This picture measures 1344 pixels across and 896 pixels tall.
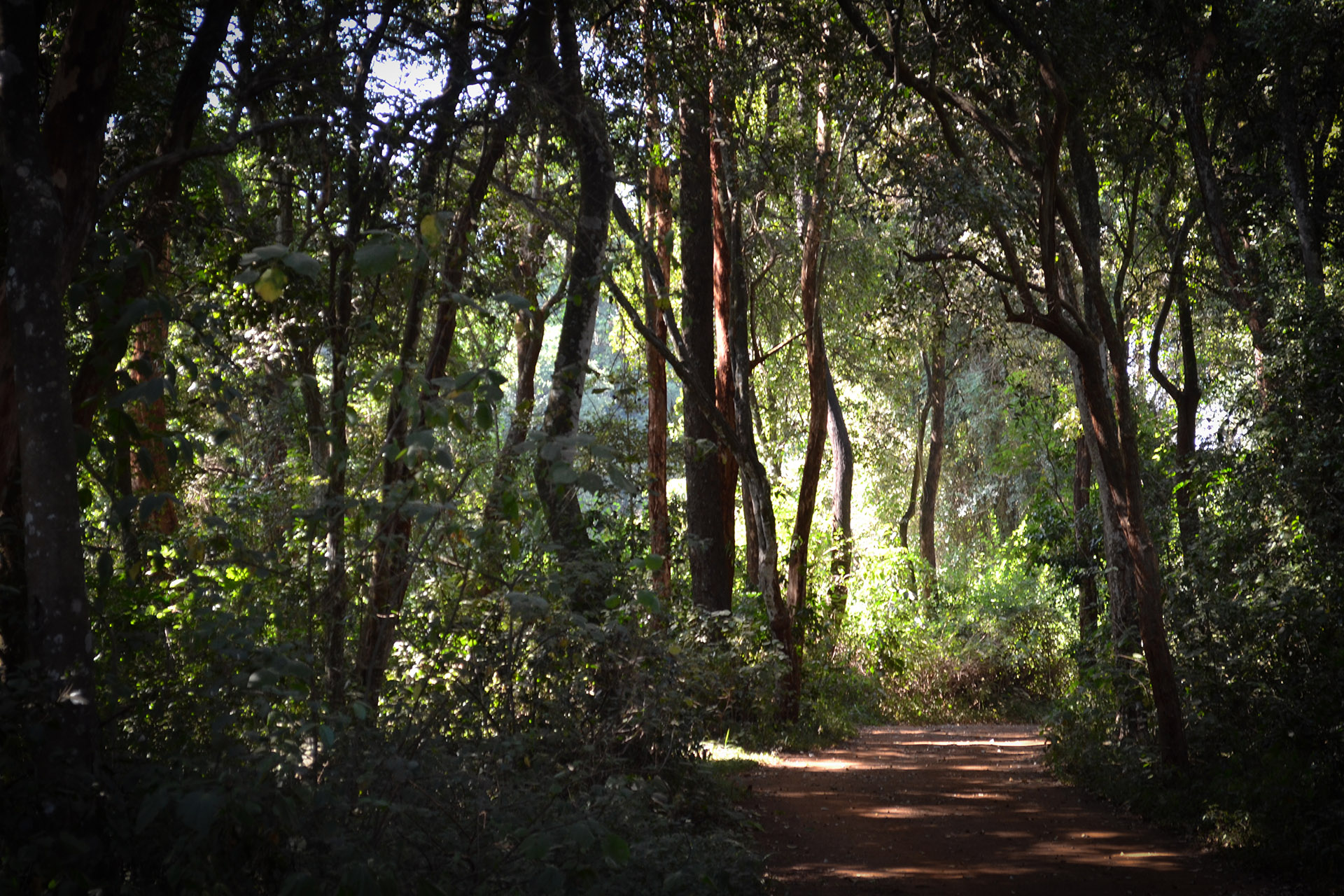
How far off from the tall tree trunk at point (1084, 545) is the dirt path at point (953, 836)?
7.60ft

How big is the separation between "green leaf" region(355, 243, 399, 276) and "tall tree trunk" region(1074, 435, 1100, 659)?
9982mm

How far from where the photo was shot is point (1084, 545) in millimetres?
13281

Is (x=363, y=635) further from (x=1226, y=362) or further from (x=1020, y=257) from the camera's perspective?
(x=1226, y=362)

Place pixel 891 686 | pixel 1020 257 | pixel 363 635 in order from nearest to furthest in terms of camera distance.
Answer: pixel 363 635 < pixel 1020 257 < pixel 891 686

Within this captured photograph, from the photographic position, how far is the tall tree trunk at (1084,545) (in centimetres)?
1329

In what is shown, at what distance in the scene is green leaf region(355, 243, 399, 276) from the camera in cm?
309

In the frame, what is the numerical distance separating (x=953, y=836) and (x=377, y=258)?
23.1 feet

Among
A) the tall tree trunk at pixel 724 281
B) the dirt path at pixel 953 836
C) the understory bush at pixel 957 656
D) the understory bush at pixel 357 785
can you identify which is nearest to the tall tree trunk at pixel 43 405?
the understory bush at pixel 357 785

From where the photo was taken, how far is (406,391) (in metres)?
3.32

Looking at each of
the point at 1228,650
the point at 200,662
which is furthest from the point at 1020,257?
the point at 200,662

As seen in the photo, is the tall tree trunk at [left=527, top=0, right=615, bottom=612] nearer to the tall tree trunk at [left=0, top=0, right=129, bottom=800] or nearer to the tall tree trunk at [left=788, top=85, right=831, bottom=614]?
the tall tree trunk at [left=0, top=0, right=129, bottom=800]

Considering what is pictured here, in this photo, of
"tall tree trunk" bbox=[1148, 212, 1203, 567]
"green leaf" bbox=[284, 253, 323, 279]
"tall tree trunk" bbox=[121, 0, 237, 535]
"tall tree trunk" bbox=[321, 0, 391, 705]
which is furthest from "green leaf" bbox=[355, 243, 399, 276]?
"tall tree trunk" bbox=[1148, 212, 1203, 567]

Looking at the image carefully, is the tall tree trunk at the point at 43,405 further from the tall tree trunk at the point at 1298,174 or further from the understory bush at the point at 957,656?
the understory bush at the point at 957,656

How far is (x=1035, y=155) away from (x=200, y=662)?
8379 mm
